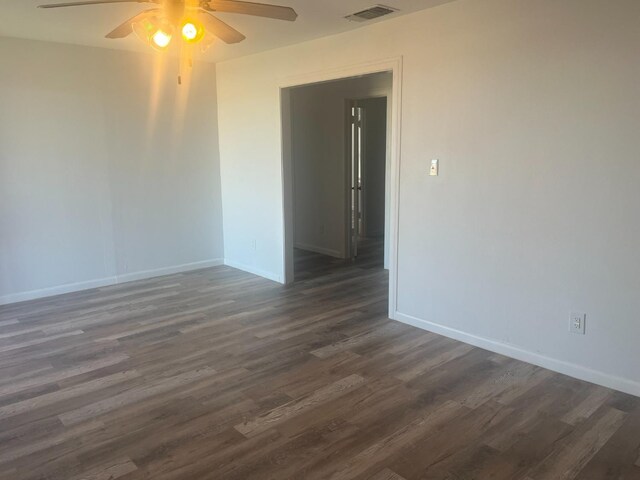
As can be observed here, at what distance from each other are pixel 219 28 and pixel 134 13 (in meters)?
1.11

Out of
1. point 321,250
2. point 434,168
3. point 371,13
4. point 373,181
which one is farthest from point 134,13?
point 373,181

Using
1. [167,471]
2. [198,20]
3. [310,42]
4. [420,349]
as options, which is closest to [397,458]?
[167,471]

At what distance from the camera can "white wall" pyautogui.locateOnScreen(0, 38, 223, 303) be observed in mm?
4633

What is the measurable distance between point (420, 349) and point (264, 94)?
310 cm

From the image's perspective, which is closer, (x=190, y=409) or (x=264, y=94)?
→ (x=190, y=409)

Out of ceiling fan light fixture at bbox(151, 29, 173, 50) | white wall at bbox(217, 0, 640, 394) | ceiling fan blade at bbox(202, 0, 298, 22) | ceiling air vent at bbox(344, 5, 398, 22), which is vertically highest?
ceiling air vent at bbox(344, 5, 398, 22)

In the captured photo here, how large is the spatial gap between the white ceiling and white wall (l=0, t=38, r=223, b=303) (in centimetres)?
36

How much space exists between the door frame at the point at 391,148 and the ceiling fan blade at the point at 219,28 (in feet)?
4.42

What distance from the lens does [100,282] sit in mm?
5289

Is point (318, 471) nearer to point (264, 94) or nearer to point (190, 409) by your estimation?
point (190, 409)

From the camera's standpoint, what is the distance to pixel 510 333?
3.41m

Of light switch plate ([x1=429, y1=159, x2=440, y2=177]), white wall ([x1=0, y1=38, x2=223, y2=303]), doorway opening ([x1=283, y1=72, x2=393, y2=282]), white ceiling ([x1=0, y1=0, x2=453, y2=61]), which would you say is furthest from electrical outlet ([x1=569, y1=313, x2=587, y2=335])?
white wall ([x1=0, y1=38, x2=223, y2=303])

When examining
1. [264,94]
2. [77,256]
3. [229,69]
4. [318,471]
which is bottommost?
[318,471]

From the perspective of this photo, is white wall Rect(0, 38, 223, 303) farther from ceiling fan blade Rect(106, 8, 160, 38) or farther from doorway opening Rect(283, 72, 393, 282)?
ceiling fan blade Rect(106, 8, 160, 38)
